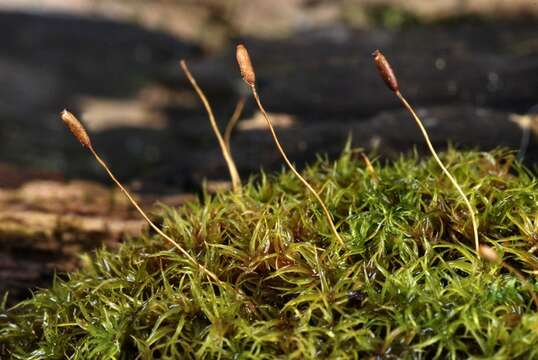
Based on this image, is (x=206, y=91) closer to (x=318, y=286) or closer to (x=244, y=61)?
(x=244, y=61)

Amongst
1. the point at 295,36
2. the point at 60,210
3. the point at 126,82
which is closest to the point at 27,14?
the point at 126,82

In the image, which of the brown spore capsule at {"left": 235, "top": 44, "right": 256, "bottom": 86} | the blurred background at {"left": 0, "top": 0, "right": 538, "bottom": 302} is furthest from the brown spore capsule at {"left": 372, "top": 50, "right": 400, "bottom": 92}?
the blurred background at {"left": 0, "top": 0, "right": 538, "bottom": 302}

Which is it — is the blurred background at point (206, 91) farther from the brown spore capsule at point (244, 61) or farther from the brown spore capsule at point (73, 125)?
the brown spore capsule at point (244, 61)

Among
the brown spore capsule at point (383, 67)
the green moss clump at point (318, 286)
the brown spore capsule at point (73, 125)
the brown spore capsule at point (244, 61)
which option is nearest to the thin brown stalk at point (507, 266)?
the green moss clump at point (318, 286)

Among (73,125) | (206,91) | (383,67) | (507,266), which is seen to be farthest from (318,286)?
(206,91)

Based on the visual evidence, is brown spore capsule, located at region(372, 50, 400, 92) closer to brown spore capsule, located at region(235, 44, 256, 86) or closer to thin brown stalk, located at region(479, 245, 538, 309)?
brown spore capsule, located at region(235, 44, 256, 86)
